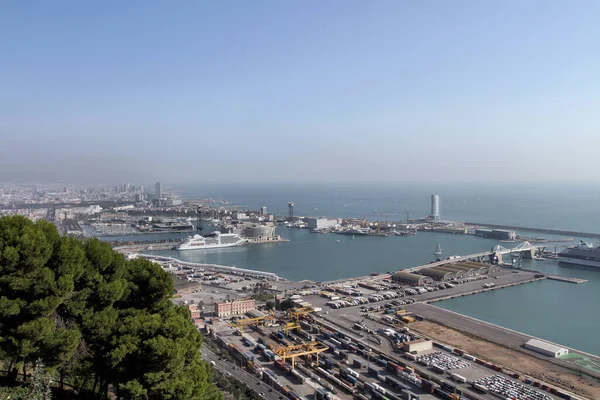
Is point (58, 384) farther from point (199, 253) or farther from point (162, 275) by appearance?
point (199, 253)

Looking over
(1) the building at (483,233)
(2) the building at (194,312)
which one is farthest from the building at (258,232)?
(2) the building at (194,312)

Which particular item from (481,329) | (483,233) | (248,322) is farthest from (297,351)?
(483,233)

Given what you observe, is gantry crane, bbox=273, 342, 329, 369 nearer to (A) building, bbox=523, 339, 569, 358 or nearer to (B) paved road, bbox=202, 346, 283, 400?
(B) paved road, bbox=202, 346, 283, 400

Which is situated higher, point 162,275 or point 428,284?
point 162,275

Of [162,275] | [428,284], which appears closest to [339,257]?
[428,284]

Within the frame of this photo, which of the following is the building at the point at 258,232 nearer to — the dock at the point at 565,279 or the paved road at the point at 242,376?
the dock at the point at 565,279
